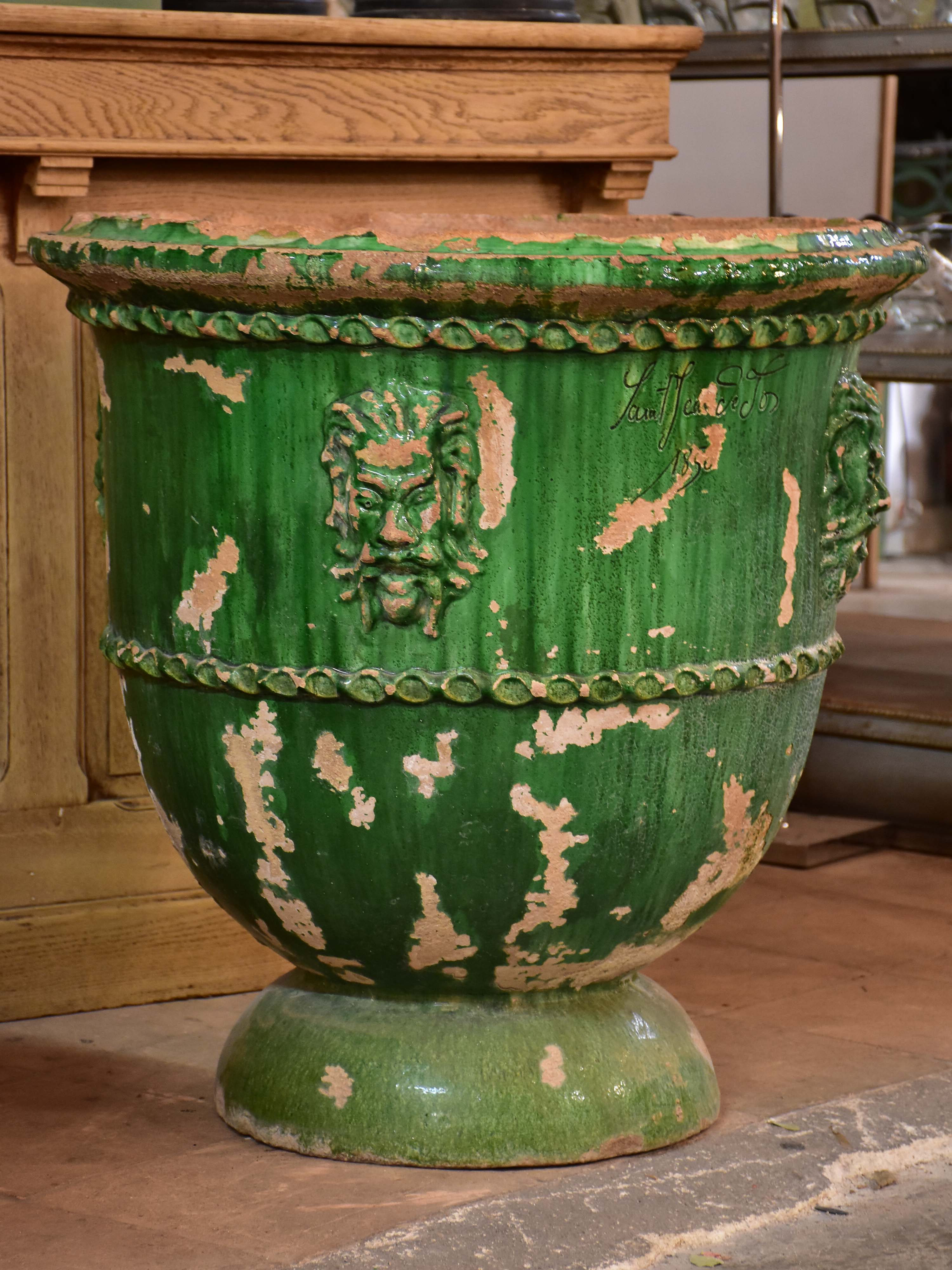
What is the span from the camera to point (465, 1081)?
196cm

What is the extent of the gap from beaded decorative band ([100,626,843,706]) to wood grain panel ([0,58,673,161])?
72 cm

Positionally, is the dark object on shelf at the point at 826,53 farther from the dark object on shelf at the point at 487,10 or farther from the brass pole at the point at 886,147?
the brass pole at the point at 886,147

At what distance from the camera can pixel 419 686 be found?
1.79 metres

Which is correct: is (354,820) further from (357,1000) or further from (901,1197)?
(901,1197)

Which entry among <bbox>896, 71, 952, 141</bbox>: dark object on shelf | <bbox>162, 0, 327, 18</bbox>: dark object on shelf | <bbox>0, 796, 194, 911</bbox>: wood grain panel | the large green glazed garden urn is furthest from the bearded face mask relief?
<bbox>896, 71, 952, 141</bbox>: dark object on shelf

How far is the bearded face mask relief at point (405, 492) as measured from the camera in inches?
68.6

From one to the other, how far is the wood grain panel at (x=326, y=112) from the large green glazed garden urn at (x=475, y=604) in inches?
14.8

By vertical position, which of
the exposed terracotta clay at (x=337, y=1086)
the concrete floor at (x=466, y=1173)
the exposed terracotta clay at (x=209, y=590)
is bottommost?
the concrete floor at (x=466, y=1173)

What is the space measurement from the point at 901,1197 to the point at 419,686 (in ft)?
2.38

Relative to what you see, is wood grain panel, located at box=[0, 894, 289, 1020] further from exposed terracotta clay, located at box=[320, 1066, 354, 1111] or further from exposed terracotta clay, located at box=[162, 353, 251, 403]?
exposed terracotta clay, located at box=[162, 353, 251, 403]

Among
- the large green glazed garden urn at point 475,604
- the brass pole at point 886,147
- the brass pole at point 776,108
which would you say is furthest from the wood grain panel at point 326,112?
the brass pole at point 886,147

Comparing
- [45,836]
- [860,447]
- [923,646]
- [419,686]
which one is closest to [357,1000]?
[419,686]

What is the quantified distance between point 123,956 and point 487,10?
135 cm

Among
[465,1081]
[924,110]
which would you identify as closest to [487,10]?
[465,1081]
